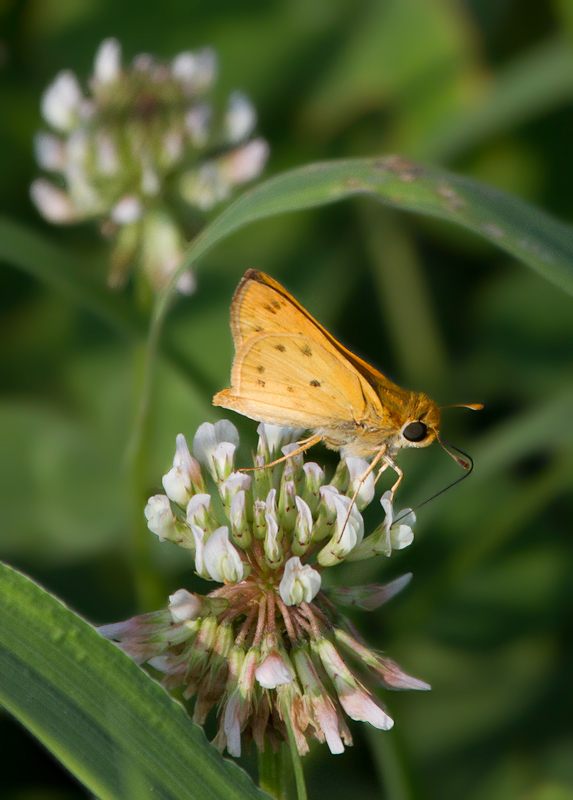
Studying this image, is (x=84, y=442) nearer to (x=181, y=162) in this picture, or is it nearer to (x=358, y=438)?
(x=181, y=162)

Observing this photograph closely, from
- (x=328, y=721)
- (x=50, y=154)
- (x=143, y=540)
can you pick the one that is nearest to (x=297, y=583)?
(x=328, y=721)

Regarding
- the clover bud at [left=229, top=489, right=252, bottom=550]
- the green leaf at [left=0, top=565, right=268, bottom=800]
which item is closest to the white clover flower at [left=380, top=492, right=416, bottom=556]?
the clover bud at [left=229, top=489, right=252, bottom=550]

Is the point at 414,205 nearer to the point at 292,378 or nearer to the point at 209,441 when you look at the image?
the point at 292,378

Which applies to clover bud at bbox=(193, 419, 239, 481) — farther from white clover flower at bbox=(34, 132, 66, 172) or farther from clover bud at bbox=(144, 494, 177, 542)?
white clover flower at bbox=(34, 132, 66, 172)

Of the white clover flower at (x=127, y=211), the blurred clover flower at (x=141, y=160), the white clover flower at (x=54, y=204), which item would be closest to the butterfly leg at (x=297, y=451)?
the blurred clover flower at (x=141, y=160)

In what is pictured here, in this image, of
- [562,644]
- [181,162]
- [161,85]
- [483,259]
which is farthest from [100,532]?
[483,259]
